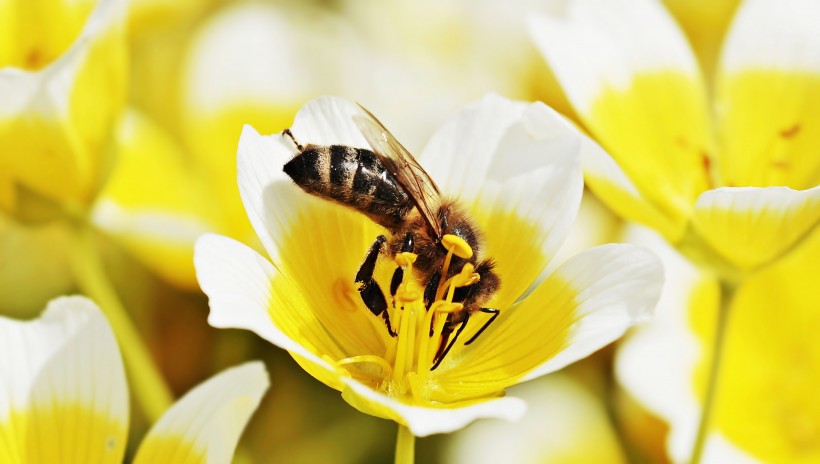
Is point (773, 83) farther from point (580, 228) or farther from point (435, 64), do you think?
point (435, 64)

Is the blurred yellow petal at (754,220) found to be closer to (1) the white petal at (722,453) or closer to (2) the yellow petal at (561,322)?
(2) the yellow petal at (561,322)

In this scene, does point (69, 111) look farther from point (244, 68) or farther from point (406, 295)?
point (244, 68)

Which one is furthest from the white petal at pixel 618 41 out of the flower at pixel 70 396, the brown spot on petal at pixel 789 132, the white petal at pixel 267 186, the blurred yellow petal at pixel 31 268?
the blurred yellow petal at pixel 31 268

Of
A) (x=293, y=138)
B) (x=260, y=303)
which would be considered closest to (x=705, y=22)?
(x=293, y=138)

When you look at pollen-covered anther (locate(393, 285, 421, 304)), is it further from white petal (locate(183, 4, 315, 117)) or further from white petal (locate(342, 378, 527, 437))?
white petal (locate(183, 4, 315, 117))

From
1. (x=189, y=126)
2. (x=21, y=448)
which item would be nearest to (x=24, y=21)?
(x=189, y=126)

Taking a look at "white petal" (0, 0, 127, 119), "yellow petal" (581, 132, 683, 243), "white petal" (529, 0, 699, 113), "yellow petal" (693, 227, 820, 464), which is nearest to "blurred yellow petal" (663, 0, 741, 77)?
"yellow petal" (693, 227, 820, 464)
